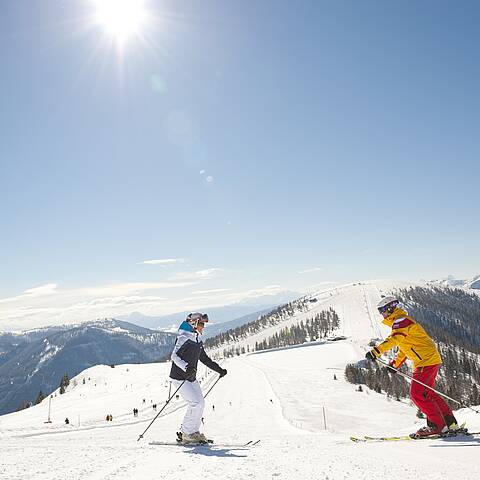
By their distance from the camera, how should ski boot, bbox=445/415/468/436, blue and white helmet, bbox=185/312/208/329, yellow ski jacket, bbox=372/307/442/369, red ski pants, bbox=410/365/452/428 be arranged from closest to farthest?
ski boot, bbox=445/415/468/436, red ski pants, bbox=410/365/452/428, yellow ski jacket, bbox=372/307/442/369, blue and white helmet, bbox=185/312/208/329

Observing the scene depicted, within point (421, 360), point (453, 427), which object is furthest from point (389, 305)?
point (453, 427)

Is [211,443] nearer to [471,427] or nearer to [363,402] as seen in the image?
[471,427]

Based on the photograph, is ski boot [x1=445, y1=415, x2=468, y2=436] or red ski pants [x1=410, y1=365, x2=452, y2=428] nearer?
ski boot [x1=445, y1=415, x2=468, y2=436]

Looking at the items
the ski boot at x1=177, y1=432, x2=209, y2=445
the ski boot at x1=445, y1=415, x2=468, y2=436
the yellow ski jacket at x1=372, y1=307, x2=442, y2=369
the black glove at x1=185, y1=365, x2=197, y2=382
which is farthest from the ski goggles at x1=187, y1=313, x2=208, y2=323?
the ski boot at x1=445, y1=415, x2=468, y2=436

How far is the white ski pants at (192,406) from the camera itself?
905cm

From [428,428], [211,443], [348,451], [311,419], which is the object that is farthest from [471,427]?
[311,419]

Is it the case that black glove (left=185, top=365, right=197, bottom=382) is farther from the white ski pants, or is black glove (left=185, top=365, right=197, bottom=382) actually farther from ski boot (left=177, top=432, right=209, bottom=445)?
ski boot (left=177, top=432, right=209, bottom=445)

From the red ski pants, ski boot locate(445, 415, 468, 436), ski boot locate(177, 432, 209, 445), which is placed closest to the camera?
ski boot locate(445, 415, 468, 436)

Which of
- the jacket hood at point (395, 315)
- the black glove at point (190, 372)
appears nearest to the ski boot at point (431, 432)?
the jacket hood at point (395, 315)

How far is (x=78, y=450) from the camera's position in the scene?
7754 mm

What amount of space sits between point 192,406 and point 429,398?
215 inches

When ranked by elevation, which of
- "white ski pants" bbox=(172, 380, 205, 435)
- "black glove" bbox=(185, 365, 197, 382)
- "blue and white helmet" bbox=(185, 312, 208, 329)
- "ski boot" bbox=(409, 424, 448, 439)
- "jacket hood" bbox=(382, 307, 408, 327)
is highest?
"blue and white helmet" bbox=(185, 312, 208, 329)

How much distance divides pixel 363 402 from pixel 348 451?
66.7m

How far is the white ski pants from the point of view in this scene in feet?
29.7
